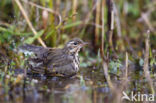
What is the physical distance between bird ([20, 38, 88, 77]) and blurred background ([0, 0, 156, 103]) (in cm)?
22

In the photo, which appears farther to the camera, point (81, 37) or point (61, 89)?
point (81, 37)

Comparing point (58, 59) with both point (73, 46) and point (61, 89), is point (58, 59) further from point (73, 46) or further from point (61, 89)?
point (61, 89)

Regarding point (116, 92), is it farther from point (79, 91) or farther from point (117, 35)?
point (117, 35)

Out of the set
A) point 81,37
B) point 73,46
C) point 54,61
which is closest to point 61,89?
point 54,61

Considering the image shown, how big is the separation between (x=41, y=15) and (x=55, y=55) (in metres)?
1.68

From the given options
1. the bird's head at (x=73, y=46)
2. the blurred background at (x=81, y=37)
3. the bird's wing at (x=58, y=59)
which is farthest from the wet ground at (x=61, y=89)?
the bird's head at (x=73, y=46)

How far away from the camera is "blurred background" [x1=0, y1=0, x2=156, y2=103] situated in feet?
15.3

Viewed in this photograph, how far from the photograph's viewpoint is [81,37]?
7.86 meters

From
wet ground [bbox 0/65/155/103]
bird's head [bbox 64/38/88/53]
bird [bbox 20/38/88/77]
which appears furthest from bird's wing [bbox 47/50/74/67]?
wet ground [bbox 0/65/155/103]

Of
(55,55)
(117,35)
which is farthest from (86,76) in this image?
(117,35)

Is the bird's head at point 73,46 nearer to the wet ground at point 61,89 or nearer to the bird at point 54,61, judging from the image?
the bird at point 54,61

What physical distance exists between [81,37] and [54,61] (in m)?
2.18

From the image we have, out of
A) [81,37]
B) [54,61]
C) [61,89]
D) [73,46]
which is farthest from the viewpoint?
[81,37]

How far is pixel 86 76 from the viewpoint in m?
5.91
